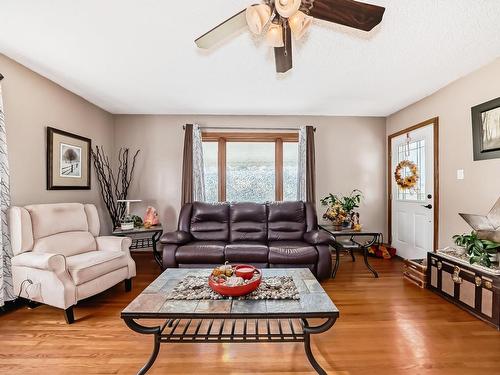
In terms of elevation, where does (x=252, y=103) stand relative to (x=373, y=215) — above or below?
above

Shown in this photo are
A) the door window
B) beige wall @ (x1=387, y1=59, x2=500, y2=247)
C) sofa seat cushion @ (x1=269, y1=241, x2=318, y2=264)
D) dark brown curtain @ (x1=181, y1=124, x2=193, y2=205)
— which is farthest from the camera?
dark brown curtain @ (x1=181, y1=124, x2=193, y2=205)

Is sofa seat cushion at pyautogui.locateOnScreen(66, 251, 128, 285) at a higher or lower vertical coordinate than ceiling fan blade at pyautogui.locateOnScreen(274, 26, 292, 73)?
lower

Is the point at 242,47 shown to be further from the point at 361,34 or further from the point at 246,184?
the point at 246,184

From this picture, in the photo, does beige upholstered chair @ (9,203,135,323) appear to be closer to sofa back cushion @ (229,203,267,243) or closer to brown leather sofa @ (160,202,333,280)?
brown leather sofa @ (160,202,333,280)

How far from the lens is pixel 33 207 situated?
252 centimetres

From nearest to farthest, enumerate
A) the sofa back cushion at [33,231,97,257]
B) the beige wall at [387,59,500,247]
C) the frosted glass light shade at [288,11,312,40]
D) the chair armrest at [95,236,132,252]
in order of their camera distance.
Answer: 1. the frosted glass light shade at [288,11,312,40]
2. the sofa back cushion at [33,231,97,257]
3. the beige wall at [387,59,500,247]
4. the chair armrest at [95,236,132,252]

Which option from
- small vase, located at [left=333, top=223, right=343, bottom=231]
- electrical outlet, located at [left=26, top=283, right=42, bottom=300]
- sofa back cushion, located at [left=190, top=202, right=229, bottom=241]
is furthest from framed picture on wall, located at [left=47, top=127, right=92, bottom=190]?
small vase, located at [left=333, top=223, right=343, bottom=231]

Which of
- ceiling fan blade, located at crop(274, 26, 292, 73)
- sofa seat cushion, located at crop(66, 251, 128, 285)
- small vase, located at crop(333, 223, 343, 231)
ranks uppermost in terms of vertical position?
ceiling fan blade, located at crop(274, 26, 292, 73)

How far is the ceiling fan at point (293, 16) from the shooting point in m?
1.32

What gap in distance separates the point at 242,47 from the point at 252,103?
1.51 m

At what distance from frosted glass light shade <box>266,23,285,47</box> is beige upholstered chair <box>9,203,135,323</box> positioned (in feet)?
7.81

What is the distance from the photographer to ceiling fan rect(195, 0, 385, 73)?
1320 millimetres

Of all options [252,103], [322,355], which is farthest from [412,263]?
[252,103]

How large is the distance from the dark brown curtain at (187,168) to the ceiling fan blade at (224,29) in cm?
265
